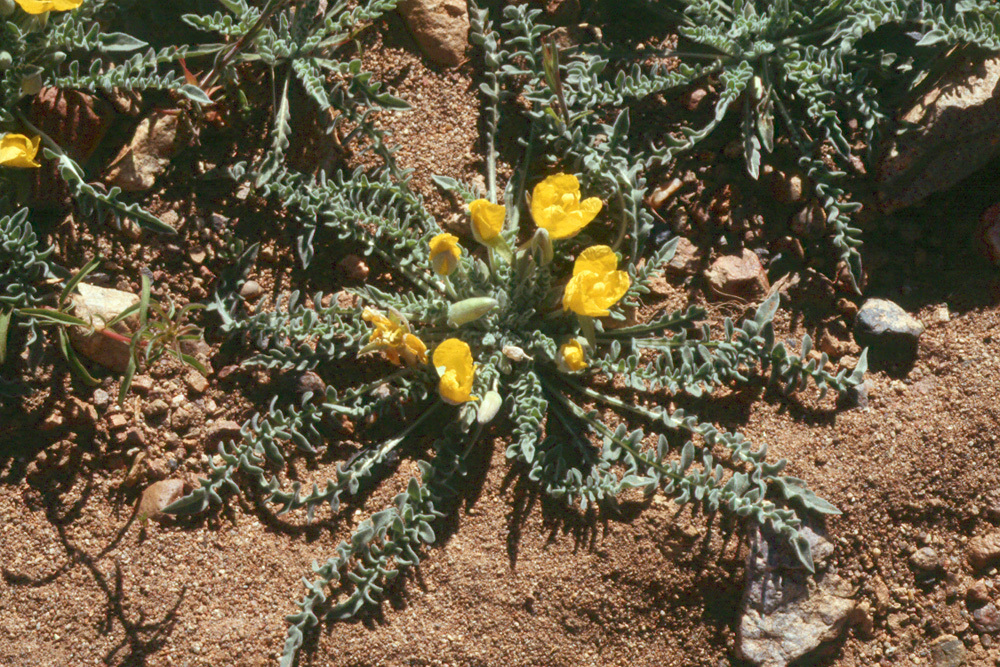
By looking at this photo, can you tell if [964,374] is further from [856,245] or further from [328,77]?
[328,77]

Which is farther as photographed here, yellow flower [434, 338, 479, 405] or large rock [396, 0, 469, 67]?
large rock [396, 0, 469, 67]

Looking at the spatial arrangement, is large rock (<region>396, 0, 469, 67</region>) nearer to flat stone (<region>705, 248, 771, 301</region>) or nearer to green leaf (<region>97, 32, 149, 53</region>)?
green leaf (<region>97, 32, 149, 53</region>)

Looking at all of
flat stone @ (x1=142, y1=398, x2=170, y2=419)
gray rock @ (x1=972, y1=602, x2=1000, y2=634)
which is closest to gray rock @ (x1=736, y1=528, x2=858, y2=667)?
gray rock @ (x1=972, y1=602, x2=1000, y2=634)

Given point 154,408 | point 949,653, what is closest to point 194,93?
point 154,408

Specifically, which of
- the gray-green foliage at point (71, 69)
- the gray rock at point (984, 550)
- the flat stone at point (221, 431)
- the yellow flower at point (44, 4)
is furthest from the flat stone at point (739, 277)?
the yellow flower at point (44, 4)

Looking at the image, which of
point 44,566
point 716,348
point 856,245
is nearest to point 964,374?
point 856,245

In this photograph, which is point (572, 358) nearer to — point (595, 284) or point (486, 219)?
point (595, 284)

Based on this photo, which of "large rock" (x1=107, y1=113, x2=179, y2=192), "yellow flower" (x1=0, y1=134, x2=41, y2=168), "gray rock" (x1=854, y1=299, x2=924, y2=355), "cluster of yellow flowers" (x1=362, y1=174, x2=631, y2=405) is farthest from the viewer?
"gray rock" (x1=854, y1=299, x2=924, y2=355)
